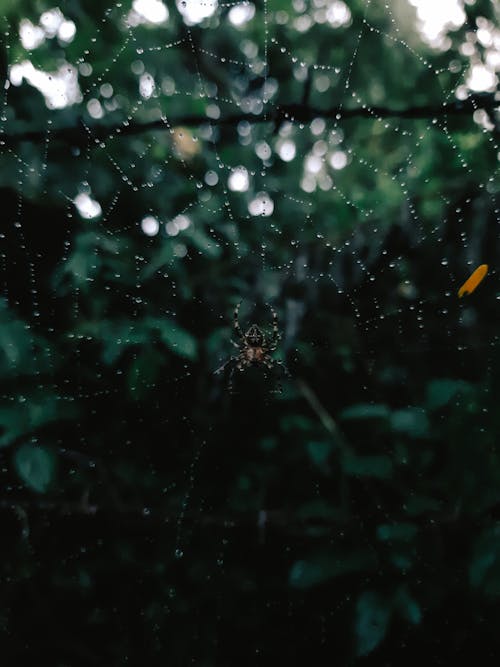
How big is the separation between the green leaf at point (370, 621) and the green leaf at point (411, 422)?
1.03 feet

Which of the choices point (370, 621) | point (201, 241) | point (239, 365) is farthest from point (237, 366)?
point (370, 621)

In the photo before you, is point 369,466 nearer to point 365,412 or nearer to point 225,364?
point 365,412

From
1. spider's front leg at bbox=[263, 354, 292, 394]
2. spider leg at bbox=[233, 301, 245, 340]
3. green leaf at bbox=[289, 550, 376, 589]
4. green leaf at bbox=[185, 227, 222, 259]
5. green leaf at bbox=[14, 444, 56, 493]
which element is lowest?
green leaf at bbox=[289, 550, 376, 589]

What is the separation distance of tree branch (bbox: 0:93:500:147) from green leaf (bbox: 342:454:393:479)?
67cm

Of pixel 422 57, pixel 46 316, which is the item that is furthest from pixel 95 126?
pixel 422 57

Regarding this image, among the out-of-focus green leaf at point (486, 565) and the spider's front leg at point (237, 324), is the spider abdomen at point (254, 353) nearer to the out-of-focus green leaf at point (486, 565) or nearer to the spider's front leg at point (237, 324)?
the spider's front leg at point (237, 324)

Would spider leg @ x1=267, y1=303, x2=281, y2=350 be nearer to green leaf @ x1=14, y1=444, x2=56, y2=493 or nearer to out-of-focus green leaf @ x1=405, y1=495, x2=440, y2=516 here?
out-of-focus green leaf @ x1=405, y1=495, x2=440, y2=516

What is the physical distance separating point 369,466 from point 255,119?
29.4 inches

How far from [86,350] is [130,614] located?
578mm

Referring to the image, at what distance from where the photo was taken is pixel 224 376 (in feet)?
4.98

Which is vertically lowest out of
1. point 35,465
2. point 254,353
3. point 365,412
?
point 365,412

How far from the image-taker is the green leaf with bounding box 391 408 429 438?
3.67ft

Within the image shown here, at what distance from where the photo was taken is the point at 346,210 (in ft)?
4.89

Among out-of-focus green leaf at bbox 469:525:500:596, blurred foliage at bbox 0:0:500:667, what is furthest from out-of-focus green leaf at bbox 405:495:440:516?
out-of-focus green leaf at bbox 469:525:500:596
